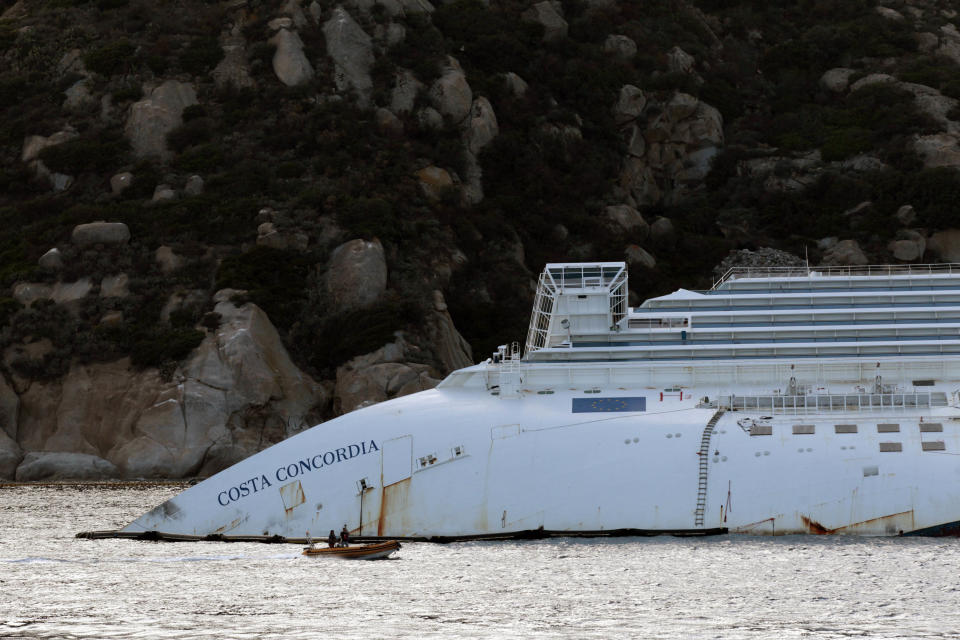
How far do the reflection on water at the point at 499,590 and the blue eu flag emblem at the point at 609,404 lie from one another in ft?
20.1

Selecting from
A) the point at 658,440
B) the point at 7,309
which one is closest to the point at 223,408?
the point at 7,309

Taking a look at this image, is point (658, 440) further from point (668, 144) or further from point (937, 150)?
point (668, 144)

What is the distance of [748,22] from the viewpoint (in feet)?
513

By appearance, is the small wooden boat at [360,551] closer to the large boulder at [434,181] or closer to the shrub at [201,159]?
the large boulder at [434,181]

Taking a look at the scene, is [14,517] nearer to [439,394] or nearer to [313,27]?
[439,394]

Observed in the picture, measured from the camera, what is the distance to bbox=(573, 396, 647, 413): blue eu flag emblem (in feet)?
193

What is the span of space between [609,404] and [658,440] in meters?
3.23

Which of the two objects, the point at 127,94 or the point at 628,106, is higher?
the point at 628,106

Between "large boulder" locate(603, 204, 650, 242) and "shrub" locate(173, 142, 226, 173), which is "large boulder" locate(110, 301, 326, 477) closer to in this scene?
"shrub" locate(173, 142, 226, 173)

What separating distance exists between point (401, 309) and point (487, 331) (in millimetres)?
11590

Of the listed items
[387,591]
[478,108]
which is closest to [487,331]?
[478,108]

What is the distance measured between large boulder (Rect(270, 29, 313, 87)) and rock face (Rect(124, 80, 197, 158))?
8.37m

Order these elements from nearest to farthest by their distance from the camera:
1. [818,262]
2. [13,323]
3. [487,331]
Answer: [13,323]
[487,331]
[818,262]

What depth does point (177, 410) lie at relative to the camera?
294 ft
